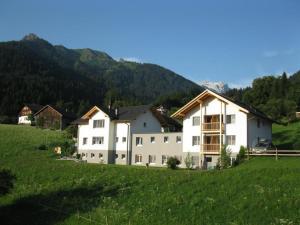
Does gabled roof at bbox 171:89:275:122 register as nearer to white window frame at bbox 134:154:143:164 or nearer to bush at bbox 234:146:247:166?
bush at bbox 234:146:247:166

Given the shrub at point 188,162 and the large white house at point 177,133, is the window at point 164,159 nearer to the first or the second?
the large white house at point 177,133

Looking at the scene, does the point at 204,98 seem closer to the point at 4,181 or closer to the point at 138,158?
the point at 138,158

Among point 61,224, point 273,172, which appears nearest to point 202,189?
point 273,172

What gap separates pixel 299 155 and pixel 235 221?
72.6ft

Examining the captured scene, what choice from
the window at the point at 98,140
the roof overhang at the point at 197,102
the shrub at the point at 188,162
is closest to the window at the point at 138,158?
the window at the point at 98,140

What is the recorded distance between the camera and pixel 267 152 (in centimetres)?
4709

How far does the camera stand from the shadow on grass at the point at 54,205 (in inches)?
1262

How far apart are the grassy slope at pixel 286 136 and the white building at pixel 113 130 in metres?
18.9

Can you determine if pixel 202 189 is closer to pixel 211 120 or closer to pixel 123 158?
pixel 211 120

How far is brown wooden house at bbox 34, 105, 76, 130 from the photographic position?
109188 mm

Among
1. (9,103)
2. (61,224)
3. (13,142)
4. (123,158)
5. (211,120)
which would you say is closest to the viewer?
Result: (61,224)

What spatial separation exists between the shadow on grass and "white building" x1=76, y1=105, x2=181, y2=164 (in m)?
24.6

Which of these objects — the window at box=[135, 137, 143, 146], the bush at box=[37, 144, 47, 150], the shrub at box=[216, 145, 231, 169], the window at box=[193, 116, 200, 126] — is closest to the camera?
the shrub at box=[216, 145, 231, 169]

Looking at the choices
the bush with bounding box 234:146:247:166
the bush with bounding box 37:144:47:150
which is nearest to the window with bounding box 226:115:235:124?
the bush with bounding box 234:146:247:166
